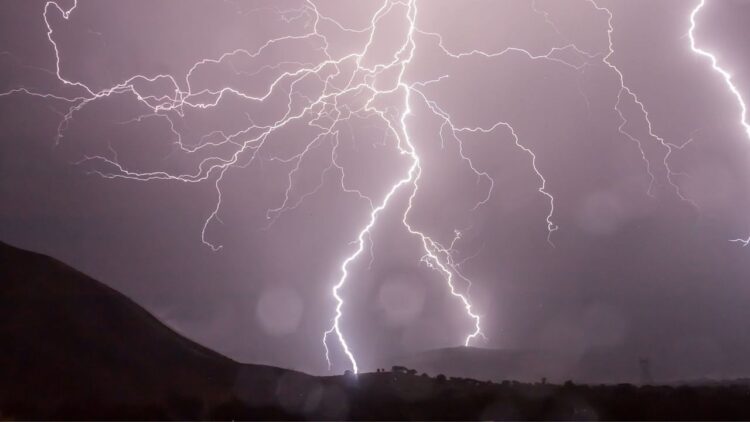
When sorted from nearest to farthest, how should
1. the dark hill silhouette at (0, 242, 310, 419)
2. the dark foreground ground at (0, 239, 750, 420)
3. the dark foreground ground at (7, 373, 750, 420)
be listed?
the dark foreground ground at (7, 373, 750, 420), the dark foreground ground at (0, 239, 750, 420), the dark hill silhouette at (0, 242, 310, 419)

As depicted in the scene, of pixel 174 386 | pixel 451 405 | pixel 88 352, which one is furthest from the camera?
pixel 88 352

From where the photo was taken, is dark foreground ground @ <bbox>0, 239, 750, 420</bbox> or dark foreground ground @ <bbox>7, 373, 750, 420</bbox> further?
dark foreground ground @ <bbox>0, 239, 750, 420</bbox>

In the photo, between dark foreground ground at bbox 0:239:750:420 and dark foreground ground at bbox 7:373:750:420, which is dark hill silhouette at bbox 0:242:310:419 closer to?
dark foreground ground at bbox 0:239:750:420

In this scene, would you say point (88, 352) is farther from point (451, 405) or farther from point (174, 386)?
point (451, 405)

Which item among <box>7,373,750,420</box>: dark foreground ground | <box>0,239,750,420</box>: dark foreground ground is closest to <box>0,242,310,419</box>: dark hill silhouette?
<box>0,239,750,420</box>: dark foreground ground

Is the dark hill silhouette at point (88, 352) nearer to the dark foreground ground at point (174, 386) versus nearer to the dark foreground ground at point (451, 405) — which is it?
the dark foreground ground at point (174, 386)

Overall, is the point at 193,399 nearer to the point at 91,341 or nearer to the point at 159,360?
the point at 159,360

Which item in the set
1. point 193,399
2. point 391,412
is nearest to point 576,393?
point 391,412

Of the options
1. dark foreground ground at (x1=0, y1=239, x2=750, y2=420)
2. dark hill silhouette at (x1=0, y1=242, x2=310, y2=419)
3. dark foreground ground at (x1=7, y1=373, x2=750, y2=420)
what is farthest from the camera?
dark hill silhouette at (x1=0, y1=242, x2=310, y2=419)

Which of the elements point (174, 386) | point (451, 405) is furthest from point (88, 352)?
point (451, 405)
